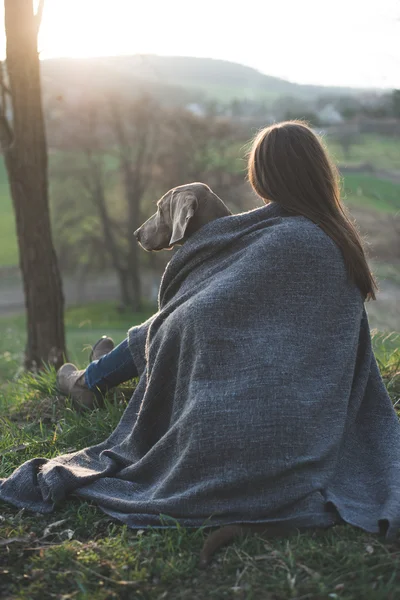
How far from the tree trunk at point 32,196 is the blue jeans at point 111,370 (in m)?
1.31

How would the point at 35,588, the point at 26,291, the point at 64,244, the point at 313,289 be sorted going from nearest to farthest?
the point at 35,588
the point at 313,289
the point at 26,291
the point at 64,244

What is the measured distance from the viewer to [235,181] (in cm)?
2408

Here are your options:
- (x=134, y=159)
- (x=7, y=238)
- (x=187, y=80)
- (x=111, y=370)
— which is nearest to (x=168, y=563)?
(x=111, y=370)

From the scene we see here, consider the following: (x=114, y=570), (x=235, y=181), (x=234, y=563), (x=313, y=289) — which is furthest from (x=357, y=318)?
(x=235, y=181)

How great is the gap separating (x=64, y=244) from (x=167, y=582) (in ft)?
81.8

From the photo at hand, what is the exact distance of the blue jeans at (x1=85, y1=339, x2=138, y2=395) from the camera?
4090 millimetres

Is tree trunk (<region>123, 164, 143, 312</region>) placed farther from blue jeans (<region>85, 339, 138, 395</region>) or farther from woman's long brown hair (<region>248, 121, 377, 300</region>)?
woman's long brown hair (<region>248, 121, 377, 300</region>)

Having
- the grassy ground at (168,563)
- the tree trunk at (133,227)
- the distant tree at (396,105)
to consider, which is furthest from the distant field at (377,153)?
the tree trunk at (133,227)

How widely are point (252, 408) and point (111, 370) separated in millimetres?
1341

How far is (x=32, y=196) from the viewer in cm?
561

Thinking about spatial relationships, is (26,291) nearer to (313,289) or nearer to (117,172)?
(313,289)

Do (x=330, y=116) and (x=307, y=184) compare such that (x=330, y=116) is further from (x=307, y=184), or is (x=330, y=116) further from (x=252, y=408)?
(x=252, y=408)

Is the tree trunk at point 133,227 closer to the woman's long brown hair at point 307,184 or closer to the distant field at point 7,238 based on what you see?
the distant field at point 7,238

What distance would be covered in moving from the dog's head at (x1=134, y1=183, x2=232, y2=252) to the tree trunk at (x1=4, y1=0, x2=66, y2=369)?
186cm
